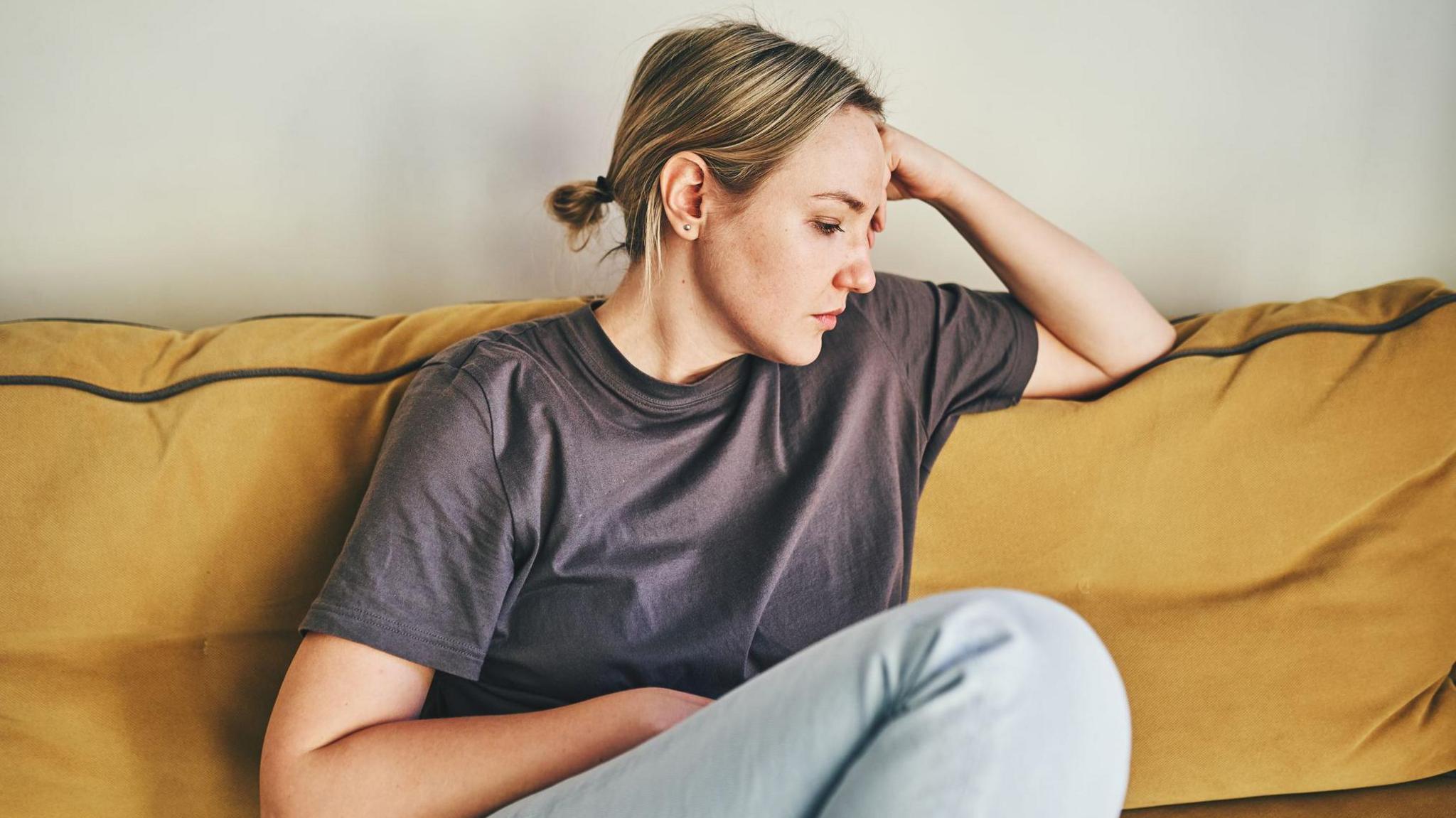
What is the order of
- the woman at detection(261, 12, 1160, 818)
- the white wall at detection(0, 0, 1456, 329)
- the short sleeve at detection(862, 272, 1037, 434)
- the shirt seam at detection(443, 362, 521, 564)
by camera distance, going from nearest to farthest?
the woman at detection(261, 12, 1160, 818), the shirt seam at detection(443, 362, 521, 564), the short sleeve at detection(862, 272, 1037, 434), the white wall at detection(0, 0, 1456, 329)

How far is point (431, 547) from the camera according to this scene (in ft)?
3.04

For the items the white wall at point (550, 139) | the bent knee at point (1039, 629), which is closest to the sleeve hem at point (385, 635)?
the bent knee at point (1039, 629)

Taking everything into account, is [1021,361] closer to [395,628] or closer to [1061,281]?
[1061,281]

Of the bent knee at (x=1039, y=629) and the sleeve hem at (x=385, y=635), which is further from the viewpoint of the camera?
the sleeve hem at (x=385, y=635)

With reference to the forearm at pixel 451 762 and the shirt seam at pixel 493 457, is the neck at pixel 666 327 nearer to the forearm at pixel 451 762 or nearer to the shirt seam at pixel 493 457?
the shirt seam at pixel 493 457

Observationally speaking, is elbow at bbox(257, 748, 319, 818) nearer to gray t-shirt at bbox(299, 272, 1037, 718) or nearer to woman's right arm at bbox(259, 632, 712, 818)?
woman's right arm at bbox(259, 632, 712, 818)

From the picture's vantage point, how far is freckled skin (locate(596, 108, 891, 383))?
103cm

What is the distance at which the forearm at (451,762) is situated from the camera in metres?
0.85

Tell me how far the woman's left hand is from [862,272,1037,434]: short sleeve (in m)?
0.11

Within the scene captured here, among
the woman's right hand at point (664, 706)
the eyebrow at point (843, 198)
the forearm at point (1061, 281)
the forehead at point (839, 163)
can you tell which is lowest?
the woman's right hand at point (664, 706)

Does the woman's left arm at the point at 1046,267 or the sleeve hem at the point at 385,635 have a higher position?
the woman's left arm at the point at 1046,267

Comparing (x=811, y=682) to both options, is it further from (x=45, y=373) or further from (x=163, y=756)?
(x=45, y=373)

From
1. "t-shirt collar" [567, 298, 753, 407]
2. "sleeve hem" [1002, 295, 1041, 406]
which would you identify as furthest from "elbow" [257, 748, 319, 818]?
"sleeve hem" [1002, 295, 1041, 406]

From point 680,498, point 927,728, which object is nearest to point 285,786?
point 680,498
